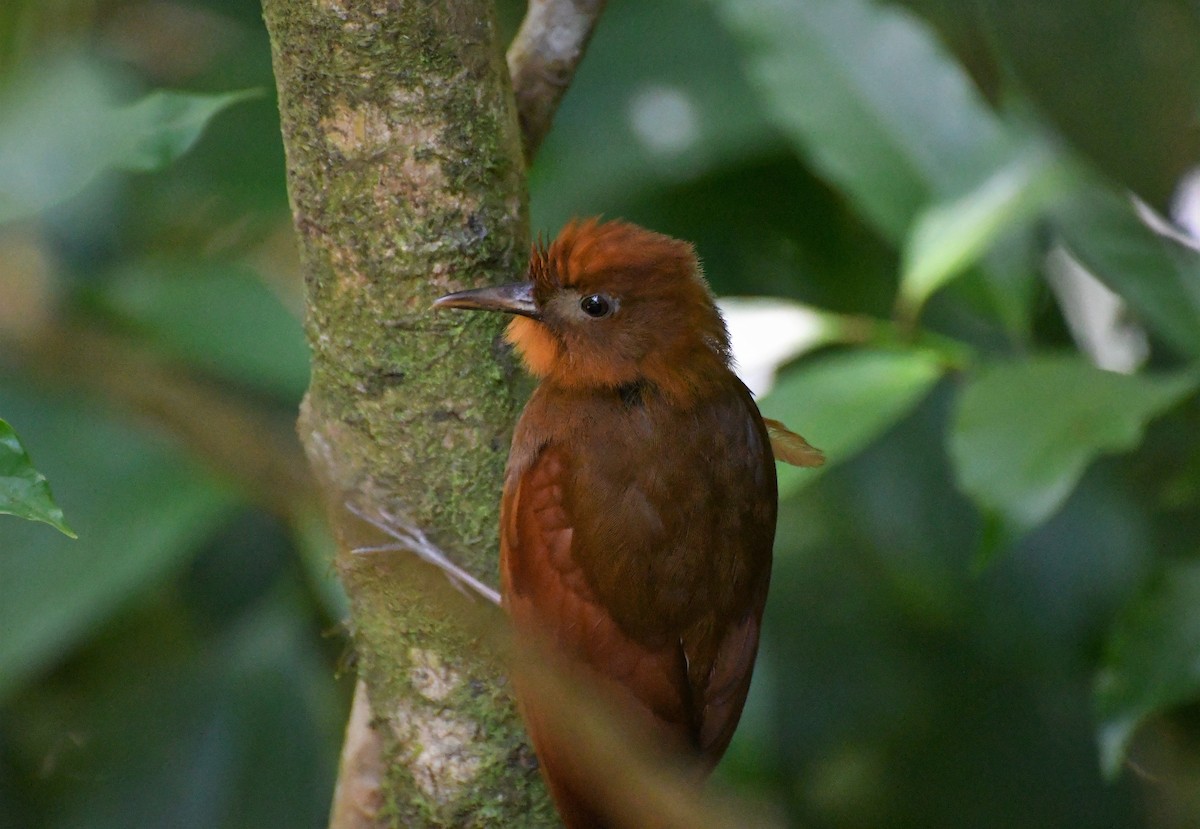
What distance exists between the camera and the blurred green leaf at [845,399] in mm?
2244

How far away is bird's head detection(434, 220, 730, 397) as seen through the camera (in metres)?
2.06

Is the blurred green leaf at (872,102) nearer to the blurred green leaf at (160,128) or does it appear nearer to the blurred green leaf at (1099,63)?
the blurred green leaf at (1099,63)

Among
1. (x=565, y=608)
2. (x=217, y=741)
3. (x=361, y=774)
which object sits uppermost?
(x=565, y=608)

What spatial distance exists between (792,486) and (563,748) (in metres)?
0.68

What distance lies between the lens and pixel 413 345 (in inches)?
66.1

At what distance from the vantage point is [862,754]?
324cm

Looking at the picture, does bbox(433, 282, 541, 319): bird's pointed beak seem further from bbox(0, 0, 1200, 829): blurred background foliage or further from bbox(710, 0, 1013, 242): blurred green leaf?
bbox(710, 0, 1013, 242): blurred green leaf

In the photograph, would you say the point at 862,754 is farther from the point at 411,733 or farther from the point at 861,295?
the point at 411,733

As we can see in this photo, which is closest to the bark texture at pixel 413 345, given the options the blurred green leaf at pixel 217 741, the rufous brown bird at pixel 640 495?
the rufous brown bird at pixel 640 495

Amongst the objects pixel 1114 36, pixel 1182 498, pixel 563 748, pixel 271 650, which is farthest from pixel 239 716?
pixel 1114 36

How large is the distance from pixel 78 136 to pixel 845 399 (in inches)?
51.5

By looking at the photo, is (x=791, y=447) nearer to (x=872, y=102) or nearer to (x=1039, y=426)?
(x=1039, y=426)

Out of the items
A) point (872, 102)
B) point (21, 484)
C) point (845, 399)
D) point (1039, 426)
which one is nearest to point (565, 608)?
point (845, 399)

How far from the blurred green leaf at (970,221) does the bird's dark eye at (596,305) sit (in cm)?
50
